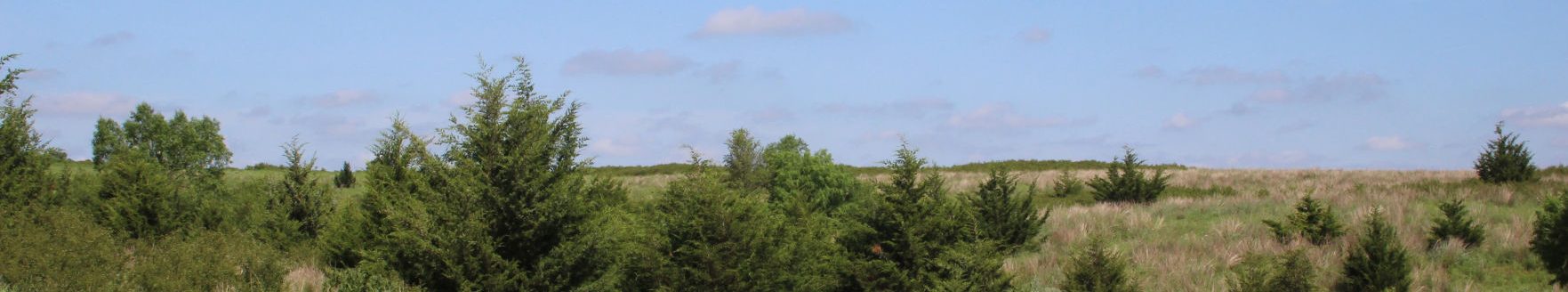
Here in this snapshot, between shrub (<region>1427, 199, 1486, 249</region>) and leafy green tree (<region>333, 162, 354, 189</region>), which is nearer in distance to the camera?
shrub (<region>1427, 199, 1486, 249</region>)

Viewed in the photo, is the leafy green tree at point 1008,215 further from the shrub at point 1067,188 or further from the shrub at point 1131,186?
the shrub at point 1067,188

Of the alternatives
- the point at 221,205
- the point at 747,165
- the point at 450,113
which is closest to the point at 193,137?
the point at 221,205

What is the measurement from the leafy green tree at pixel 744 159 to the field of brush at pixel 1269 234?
20.1ft

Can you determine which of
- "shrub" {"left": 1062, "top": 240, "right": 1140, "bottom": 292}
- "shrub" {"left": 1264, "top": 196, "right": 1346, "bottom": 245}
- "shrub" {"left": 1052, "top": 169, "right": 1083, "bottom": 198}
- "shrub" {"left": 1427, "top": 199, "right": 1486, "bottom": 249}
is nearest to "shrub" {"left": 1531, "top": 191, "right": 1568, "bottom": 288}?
"shrub" {"left": 1427, "top": 199, "right": 1486, "bottom": 249}

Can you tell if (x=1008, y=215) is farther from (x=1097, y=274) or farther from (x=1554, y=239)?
(x=1554, y=239)

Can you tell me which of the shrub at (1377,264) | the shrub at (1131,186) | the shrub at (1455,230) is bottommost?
the shrub at (1377,264)

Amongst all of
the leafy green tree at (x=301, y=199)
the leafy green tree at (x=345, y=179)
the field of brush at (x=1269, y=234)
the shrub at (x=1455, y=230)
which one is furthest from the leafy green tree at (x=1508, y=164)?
the leafy green tree at (x=345, y=179)

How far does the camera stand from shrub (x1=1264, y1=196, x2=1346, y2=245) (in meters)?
20.5

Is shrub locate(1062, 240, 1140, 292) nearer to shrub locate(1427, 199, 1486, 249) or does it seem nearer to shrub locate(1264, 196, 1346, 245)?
shrub locate(1264, 196, 1346, 245)

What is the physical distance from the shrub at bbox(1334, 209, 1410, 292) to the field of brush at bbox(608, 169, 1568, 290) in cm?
102

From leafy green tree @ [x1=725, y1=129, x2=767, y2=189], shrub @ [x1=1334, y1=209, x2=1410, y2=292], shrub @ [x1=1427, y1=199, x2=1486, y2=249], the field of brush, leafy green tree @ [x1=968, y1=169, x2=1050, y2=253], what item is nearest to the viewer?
shrub @ [x1=1334, y1=209, x2=1410, y2=292]

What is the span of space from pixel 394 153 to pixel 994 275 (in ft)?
45.0

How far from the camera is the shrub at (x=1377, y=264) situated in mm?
16516

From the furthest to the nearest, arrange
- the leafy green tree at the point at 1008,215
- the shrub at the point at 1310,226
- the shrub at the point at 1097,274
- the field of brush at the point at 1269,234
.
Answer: the leafy green tree at the point at 1008,215, the shrub at the point at 1310,226, the field of brush at the point at 1269,234, the shrub at the point at 1097,274
